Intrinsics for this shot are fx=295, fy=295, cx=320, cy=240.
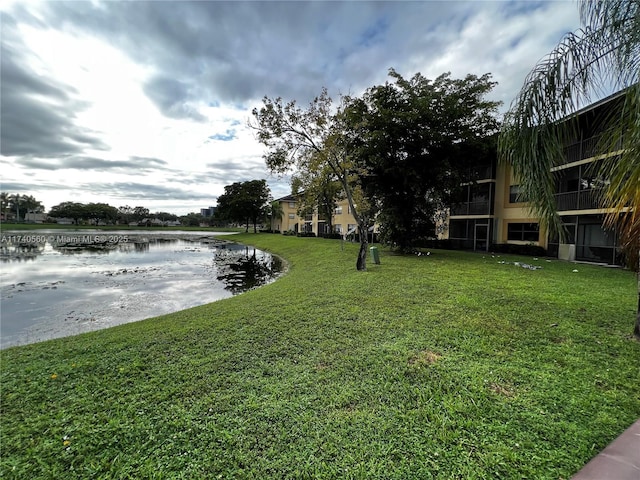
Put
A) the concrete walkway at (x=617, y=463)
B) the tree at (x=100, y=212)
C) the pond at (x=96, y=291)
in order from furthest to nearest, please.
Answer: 1. the tree at (x=100, y=212)
2. the pond at (x=96, y=291)
3. the concrete walkway at (x=617, y=463)

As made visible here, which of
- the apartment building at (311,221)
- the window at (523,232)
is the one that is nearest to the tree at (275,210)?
the apartment building at (311,221)

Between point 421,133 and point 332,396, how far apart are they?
15.2m

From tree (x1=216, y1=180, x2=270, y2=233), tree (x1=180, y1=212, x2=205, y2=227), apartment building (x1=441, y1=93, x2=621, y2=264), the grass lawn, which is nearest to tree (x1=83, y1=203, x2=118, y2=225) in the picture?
tree (x1=180, y1=212, x2=205, y2=227)

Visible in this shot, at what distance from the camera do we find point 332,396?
3.60 metres

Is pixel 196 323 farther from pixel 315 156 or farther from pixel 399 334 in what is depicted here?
pixel 315 156

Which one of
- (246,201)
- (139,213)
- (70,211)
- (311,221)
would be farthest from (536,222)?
(139,213)

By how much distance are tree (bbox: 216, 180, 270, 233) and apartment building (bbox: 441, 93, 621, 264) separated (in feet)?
128

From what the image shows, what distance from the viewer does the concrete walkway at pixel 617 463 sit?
243 cm

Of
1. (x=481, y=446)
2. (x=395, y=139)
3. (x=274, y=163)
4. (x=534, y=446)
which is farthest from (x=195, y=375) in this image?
(x=395, y=139)

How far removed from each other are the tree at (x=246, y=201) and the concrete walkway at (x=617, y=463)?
182ft

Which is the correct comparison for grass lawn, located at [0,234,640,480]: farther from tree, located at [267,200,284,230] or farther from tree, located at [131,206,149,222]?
tree, located at [131,206,149,222]

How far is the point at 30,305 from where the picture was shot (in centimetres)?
968

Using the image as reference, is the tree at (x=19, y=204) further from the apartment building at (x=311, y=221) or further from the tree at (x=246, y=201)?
the apartment building at (x=311, y=221)

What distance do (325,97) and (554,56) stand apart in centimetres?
837
